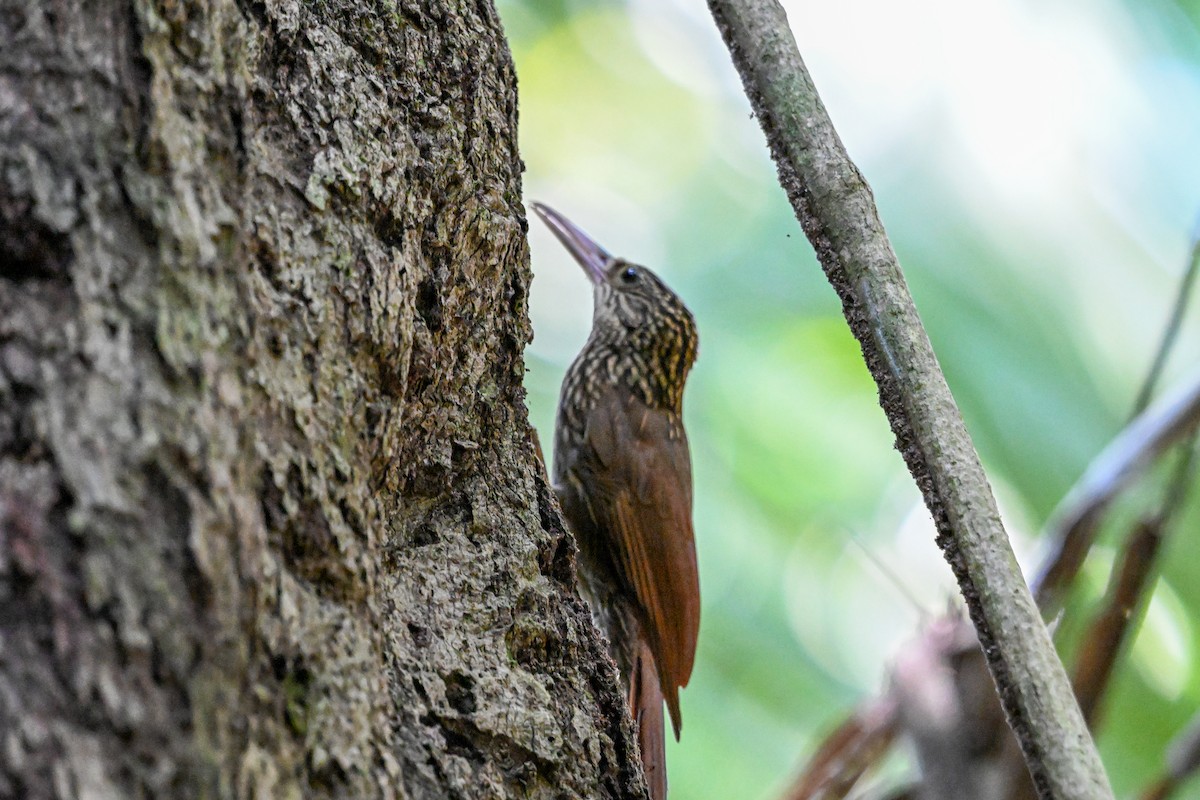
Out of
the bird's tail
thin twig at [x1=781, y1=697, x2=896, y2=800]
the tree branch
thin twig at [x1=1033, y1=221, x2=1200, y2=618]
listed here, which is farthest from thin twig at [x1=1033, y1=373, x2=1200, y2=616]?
the tree branch

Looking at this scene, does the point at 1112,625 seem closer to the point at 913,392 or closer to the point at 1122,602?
the point at 1122,602

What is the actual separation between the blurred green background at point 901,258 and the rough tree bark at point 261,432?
319cm

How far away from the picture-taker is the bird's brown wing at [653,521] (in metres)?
3.11

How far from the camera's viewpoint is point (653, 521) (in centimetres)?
331

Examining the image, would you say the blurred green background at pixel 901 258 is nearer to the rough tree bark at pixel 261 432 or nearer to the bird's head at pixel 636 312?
the bird's head at pixel 636 312

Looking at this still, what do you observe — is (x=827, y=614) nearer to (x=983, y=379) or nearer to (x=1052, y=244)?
(x=983, y=379)

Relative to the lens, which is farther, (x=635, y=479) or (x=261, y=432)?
(x=635, y=479)

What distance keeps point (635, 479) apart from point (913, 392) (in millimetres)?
1881

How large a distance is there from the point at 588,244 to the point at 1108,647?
2.10 meters

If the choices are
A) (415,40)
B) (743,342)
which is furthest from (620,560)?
(743,342)

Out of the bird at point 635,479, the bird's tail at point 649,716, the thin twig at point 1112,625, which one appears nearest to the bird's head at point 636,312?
the bird at point 635,479

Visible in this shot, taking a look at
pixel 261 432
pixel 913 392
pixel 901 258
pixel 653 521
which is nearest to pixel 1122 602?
pixel 653 521

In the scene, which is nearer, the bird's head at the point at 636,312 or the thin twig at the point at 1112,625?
the thin twig at the point at 1112,625

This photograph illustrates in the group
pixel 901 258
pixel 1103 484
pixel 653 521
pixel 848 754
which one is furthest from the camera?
pixel 901 258
